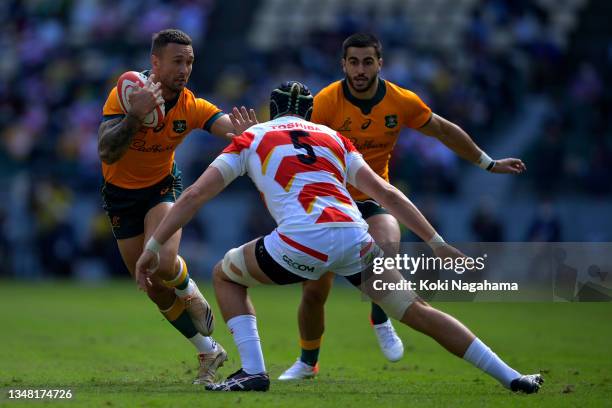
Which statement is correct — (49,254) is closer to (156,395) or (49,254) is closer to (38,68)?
(38,68)

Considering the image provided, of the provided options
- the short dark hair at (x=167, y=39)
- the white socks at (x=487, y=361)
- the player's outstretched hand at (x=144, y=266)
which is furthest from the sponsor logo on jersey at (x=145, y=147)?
the white socks at (x=487, y=361)

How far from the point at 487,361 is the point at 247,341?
1.88m

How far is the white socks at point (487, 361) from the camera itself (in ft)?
27.1

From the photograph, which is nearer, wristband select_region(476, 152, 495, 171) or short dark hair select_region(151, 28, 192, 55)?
short dark hair select_region(151, 28, 192, 55)

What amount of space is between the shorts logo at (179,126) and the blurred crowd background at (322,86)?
1252 centimetres

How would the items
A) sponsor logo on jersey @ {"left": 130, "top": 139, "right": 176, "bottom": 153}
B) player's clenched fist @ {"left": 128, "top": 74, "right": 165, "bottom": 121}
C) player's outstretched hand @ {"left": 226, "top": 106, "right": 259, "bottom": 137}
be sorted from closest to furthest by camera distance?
player's clenched fist @ {"left": 128, "top": 74, "right": 165, "bottom": 121} < player's outstretched hand @ {"left": 226, "top": 106, "right": 259, "bottom": 137} < sponsor logo on jersey @ {"left": 130, "top": 139, "right": 176, "bottom": 153}

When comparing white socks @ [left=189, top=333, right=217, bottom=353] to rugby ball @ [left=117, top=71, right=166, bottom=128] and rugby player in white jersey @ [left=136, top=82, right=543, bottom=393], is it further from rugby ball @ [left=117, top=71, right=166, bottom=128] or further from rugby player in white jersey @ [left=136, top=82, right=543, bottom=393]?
rugby ball @ [left=117, top=71, right=166, bottom=128]

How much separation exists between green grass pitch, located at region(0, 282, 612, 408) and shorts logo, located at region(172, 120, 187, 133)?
231 centimetres

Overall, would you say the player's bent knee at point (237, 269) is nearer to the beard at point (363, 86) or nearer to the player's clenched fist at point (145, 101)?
the player's clenched fist at point (145, 101)

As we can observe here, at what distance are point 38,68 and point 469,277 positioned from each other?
860 inches

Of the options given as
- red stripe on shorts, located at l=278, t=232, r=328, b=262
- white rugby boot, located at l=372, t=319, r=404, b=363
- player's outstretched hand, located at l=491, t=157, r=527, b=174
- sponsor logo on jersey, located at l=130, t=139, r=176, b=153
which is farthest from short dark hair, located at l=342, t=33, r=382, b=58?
red stripe on shorts, located at l=278, t=232, r=328, b=262

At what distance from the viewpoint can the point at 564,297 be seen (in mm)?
9977

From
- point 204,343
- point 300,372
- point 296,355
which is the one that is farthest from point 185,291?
point 296,355

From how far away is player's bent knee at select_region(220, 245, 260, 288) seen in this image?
27.4 feet
